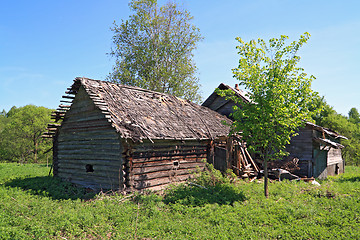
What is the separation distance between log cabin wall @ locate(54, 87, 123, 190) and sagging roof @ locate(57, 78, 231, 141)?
0.64m

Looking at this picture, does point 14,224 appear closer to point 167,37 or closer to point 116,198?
point 116,198

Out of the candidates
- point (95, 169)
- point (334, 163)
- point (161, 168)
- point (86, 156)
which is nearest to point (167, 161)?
point (161, 168)

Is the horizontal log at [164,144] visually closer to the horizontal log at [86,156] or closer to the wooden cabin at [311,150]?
the horizontal log at [86,156]

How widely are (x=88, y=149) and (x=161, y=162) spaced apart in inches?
155

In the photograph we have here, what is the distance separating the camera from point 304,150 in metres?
18.4

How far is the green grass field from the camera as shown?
7.54 metres

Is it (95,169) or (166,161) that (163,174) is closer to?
(166,161)

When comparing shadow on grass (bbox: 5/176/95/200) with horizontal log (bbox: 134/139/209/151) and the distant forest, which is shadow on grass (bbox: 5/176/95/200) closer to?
horizontal log (bbox: 134/139/209/151)

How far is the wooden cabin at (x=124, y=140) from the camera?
11.6m

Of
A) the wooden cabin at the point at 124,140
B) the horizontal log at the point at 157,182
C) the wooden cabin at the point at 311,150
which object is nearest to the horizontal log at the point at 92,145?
the wooden cabin at the point at 124,140

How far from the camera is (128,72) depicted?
2770cm

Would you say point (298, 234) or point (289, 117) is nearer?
point (298, 234)

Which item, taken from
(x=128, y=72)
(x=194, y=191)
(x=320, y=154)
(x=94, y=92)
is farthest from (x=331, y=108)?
(x=94, y=92)

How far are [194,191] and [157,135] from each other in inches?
125
